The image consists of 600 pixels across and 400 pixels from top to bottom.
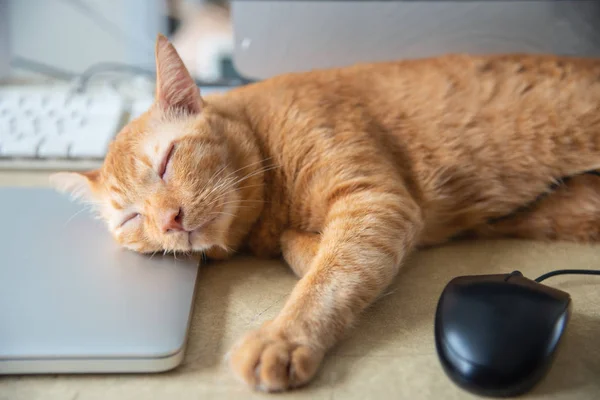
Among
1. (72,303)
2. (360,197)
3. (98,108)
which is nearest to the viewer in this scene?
(72,303)

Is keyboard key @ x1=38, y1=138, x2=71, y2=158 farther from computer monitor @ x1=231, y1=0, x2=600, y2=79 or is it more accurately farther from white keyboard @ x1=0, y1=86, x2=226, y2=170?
computer monitor @ x1=231, y1=0, x2=600, y2=79

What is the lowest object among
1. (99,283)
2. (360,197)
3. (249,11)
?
(99,283)

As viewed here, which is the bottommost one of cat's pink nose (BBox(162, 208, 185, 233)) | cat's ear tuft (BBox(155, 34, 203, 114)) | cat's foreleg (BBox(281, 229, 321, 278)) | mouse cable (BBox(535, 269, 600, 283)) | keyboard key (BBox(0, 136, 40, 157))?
keyboard key (BBox(0, 136, 40, 157))

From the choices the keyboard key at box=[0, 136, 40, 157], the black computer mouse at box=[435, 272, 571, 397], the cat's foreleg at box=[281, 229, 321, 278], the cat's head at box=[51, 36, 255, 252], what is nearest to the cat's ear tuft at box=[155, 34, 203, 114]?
the cat's head at box=[51, 36, 255, 252]

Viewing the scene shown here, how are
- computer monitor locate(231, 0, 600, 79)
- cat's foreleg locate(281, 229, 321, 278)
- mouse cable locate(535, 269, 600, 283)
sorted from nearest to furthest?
mouse cable locate(535, 269, 600, 283)
cat's foreleg locate(281, 229, 321, 278)
computer monitor locate(231, 0, 600, 79)

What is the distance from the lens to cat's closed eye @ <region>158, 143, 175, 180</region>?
0.99 m

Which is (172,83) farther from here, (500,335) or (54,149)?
(500,335)

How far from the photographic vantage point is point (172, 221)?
929mm

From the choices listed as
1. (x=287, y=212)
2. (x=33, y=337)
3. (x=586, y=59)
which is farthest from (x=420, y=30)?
(x=33, y=337)

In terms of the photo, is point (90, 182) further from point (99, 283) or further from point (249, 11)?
point (249, 11)

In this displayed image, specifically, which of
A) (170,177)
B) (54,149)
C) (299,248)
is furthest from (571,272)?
(54,149)

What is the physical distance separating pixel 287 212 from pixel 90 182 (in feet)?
1.27

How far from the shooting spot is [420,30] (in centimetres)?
133

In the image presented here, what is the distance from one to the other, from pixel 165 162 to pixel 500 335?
0.63 m
